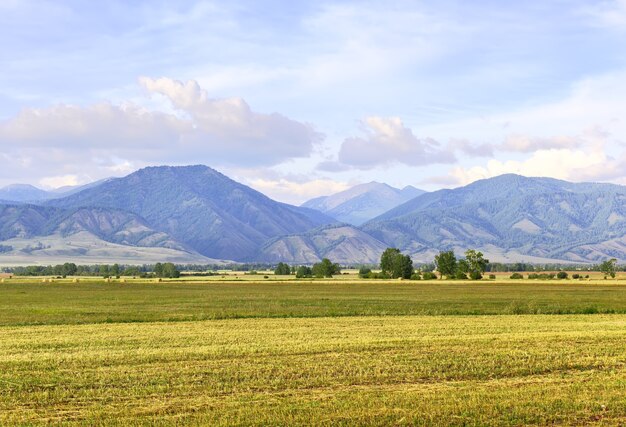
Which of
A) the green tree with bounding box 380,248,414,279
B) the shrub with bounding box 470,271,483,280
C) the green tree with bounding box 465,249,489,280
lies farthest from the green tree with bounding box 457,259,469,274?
the green tree with bounding box 380,248,414,279

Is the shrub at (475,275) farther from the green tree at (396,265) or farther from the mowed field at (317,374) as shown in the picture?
the mowed field at (317,374)

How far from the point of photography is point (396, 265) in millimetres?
181875

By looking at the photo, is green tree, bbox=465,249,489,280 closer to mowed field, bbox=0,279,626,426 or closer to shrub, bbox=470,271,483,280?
shrub, bbox=470,271,483,280

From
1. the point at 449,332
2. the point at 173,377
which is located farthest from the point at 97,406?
the point at 449,332

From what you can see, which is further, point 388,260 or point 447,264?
point 388,260

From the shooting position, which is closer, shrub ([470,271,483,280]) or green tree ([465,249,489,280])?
shrub ([470,271,483,280])

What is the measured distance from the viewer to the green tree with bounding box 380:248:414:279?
180125mm

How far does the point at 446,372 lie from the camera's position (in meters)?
24.4

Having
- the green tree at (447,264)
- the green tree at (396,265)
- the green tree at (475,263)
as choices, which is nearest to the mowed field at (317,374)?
the green tree at (475,263)

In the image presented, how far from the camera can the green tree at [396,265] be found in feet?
591

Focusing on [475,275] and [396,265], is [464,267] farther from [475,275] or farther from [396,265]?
[396,265]

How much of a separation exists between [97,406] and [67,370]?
660cm

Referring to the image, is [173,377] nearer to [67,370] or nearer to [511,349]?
[67,370]

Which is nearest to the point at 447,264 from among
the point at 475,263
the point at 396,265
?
the point at 475,263
